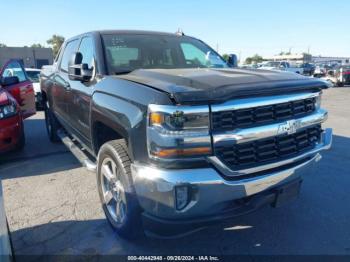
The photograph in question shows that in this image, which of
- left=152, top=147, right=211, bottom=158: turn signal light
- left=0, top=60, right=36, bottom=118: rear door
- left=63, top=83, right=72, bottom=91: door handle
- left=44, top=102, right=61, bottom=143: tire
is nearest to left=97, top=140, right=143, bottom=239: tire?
left=152, top=147, right=211, bottom=158: turn signal light

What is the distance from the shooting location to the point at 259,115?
7.98ft

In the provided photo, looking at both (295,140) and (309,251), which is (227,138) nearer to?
(295,140)

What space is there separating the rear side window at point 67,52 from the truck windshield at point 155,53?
1.18m

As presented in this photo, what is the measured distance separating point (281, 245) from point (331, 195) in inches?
54.1

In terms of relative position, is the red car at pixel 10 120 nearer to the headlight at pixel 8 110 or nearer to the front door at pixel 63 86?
the headlight at pixel 8 110

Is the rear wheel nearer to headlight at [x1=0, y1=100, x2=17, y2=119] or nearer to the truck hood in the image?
headlight at [x1=0, y1=100, x2=17, y2=119]

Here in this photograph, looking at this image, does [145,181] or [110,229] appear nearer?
[145,181]

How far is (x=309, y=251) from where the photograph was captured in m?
2.77

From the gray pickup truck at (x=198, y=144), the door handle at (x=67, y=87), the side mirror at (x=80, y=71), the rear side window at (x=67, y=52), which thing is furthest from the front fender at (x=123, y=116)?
the rear side window at (x=67, y=52)

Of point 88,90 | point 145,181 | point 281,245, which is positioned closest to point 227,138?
point 145,181

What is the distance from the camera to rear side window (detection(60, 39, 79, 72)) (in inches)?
184

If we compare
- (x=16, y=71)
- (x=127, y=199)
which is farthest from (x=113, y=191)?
(x=16, y=71)

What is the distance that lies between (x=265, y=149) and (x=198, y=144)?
0.64m

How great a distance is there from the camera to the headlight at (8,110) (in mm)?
4942
